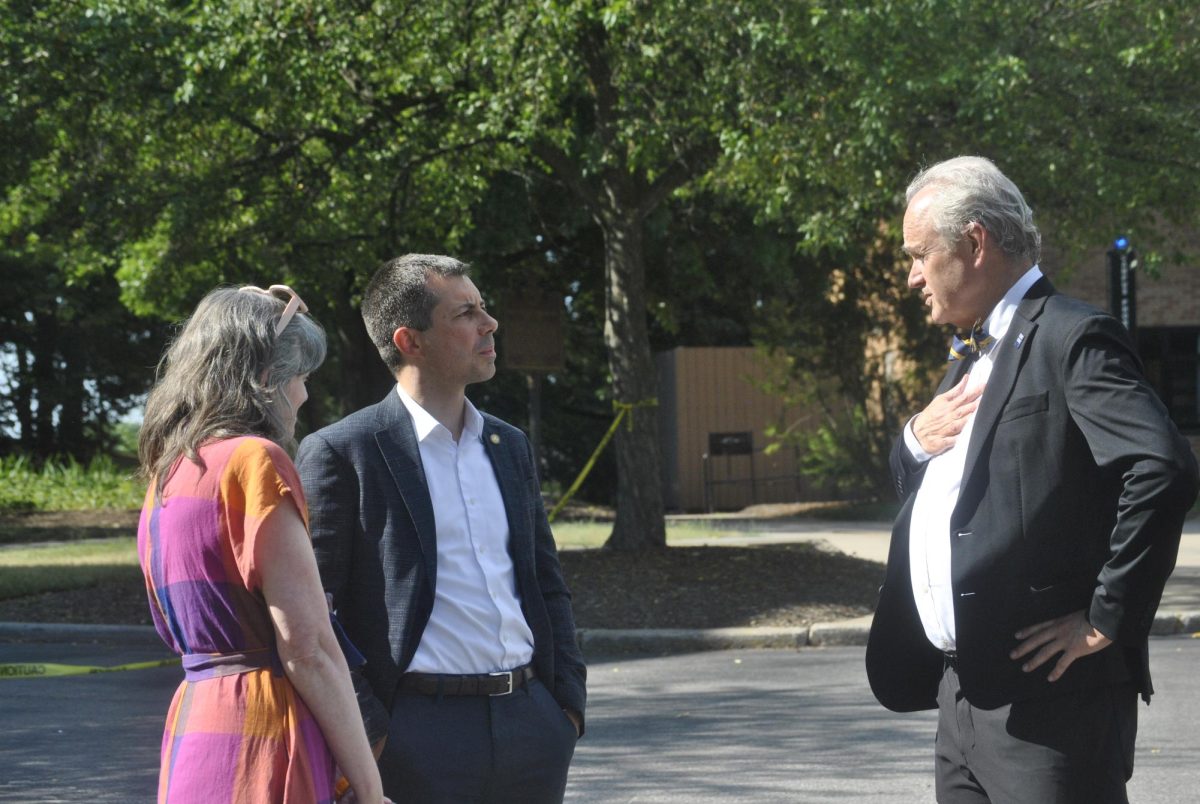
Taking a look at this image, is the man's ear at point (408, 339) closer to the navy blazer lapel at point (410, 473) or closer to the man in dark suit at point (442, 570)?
the man in dark suit at point (442, 570)

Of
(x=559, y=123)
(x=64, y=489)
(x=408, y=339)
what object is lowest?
(x=64, y=489)

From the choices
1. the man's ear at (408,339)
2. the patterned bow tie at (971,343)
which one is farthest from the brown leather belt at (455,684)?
the patterned bow tie at (971,343)

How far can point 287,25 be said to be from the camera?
12281mm

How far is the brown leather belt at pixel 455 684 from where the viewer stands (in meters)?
3.18

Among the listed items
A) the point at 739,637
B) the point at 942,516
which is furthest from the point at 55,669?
the point at 942,516

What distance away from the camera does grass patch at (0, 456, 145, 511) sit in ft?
83.4

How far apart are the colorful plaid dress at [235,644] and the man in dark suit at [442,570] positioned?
56cm

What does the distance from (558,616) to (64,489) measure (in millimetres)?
25569

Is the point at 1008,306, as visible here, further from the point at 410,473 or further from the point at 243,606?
the point at 243,606

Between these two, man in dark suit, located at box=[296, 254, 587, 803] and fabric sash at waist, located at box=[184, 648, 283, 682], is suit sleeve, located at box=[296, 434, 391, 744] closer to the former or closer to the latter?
man in dark suit, located at box=[296, 254, 587, 803]

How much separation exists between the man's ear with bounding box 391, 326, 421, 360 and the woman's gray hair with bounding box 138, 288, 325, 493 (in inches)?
28.7

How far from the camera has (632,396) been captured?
14.0 m

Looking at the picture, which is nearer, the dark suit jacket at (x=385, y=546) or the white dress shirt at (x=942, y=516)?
the white dress shirt at (x=942, y=516)

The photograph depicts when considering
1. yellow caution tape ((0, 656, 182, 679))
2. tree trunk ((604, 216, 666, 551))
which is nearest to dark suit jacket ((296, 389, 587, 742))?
yellow caution tape ((0, 656, 182, 679))
